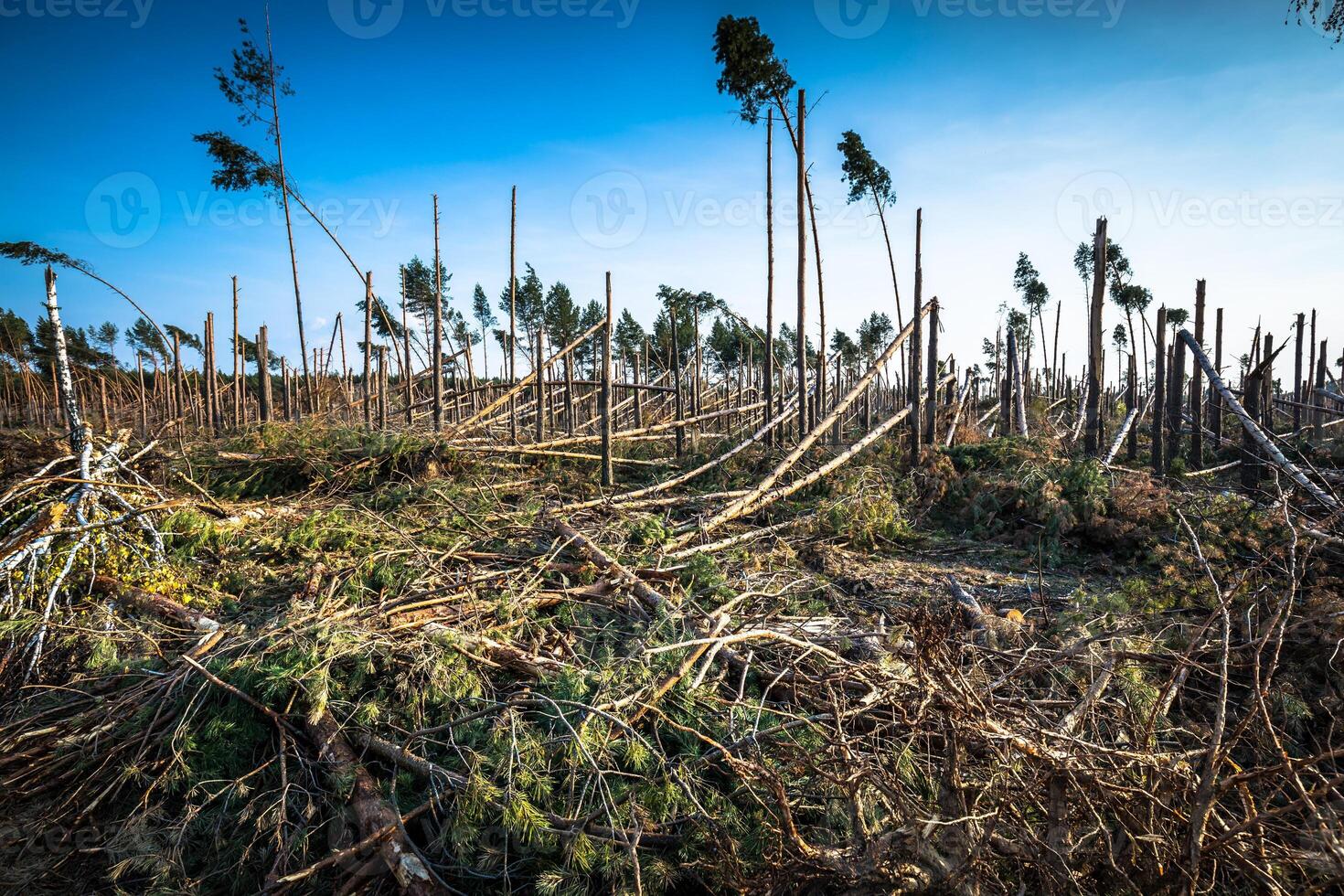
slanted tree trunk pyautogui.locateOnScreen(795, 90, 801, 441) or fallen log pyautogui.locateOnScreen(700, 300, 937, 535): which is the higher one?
slanted tree trunk pyautogui.locateOnScreen(795, 90, 801, 441)

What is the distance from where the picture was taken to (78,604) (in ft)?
13.5

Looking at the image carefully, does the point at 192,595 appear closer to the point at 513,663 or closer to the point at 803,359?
the point at 513,663

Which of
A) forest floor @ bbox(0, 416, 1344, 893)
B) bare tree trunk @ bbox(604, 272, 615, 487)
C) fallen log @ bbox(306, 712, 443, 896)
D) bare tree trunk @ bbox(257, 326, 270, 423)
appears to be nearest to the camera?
forest floor @ bbox(0, 416, 1344, 893)

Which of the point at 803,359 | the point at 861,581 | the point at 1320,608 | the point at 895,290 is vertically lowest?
the point at 861,581

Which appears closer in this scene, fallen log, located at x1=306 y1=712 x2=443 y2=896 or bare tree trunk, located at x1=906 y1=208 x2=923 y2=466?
fallen log, located at x1=306 y1=712 x2=443 y2=896

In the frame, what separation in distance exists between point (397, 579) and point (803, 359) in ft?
23.0

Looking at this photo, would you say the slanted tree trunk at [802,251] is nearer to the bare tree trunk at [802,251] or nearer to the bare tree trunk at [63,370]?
the bare tree trunk at [802,251]

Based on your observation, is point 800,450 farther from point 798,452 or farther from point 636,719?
point 636,719

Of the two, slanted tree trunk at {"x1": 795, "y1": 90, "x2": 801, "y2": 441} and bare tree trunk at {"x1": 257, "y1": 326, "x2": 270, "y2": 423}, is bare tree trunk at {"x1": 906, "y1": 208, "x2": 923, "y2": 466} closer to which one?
slanted tree trunk at {"x1": 795, "y1": 90, "x2": 801, "y2": 441}

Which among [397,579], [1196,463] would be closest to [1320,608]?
[397,579]

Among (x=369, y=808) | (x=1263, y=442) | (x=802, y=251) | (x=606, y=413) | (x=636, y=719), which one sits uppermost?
(x=802, y=251)

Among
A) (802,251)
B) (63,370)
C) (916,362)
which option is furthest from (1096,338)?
(63,370)

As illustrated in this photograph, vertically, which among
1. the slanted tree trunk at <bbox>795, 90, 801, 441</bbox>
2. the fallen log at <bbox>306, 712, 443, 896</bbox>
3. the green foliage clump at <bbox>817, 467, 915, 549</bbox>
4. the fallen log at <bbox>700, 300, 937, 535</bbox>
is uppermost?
the slanted tree trunk at <bbox>795, 90, 801, 441</bbox>

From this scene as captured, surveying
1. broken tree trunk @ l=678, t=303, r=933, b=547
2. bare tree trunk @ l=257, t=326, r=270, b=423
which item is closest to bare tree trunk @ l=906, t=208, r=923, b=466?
broken tree trunk @ l=678, t=303, r=933, b=547
